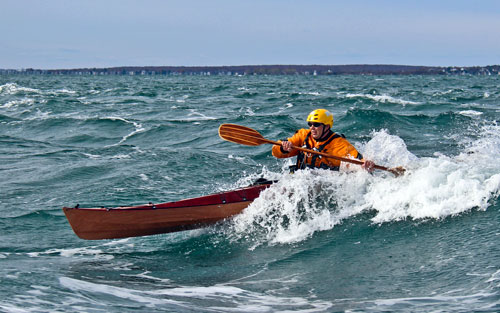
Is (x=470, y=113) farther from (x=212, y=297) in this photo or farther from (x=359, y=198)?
(x=212, y=297)

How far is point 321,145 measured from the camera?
9258 mm

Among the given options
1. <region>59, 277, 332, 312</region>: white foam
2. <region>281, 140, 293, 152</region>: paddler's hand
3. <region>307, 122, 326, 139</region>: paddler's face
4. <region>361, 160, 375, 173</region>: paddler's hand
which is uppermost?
<region>307, 122, 326, 139</region>: paddler's face

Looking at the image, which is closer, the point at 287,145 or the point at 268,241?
the point at 268,241

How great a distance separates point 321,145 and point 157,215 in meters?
2.86

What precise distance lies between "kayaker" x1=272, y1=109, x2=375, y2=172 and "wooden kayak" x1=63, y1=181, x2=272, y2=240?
821 mm

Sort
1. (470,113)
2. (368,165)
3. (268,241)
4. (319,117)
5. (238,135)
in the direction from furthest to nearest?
1. (470,113)
2. (238,135)
3. (319,117)
4. (368,165)
5. (268,241)

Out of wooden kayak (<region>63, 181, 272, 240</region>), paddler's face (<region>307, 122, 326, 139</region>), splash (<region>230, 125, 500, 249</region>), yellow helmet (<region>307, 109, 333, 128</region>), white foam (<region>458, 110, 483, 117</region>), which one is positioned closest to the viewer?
wooden kayak (<region>63, 181, 272, 240</region>)

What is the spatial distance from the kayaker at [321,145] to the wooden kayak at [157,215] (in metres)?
0.82

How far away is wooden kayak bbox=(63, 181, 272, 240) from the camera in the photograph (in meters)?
8.14

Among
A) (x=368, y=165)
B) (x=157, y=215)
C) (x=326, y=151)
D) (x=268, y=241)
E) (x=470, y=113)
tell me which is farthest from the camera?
(x=470, y=113)

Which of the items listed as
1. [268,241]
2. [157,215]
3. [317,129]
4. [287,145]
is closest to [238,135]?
[287,145]

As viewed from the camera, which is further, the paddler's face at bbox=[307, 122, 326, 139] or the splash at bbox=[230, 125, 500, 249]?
the paddler's face at bbox=[307, 122, 326, 139]

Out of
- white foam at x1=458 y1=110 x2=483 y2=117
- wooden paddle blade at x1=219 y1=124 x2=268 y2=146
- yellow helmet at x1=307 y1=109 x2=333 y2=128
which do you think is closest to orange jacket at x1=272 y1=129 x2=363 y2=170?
yellow helmet at x1=307 y1=109 x2=333 y2=128

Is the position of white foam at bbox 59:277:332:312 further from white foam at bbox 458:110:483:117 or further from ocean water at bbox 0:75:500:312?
white foam at bbox 458:110:483:117
